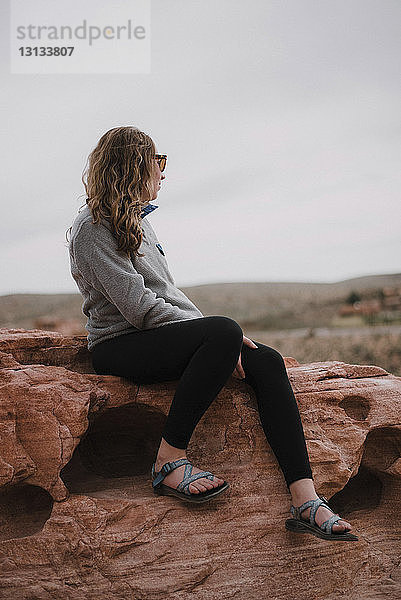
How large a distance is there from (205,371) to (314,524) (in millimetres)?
1012

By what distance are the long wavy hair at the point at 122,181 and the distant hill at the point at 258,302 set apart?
1504cm

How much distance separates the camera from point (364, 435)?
160 inches

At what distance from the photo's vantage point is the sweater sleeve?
3646 millimetres

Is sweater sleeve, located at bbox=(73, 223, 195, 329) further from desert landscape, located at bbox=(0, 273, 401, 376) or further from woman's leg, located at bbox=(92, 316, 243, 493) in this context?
desert landscape, located at bbox=(0, 273, 401, 376)

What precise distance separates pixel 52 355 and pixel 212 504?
1.47m

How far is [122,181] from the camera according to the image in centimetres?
381

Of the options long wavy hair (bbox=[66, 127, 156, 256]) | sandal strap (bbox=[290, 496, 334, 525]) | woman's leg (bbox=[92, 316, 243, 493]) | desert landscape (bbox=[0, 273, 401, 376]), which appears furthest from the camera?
desert landscape (bbox=[0, 273, 401, 376])

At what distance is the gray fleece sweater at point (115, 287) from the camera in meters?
3.66

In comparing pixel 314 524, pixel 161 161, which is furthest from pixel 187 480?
pixel 161 161

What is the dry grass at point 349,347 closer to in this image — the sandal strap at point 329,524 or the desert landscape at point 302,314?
the desert landscape at point 302,314

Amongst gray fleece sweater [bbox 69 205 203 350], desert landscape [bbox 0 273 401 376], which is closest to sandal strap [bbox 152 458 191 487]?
gray fleece sweater [bbox 69 205 203 350]

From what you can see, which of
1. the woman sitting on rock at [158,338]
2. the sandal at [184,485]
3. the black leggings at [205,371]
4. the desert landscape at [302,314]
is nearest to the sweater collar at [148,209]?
the woman sitting on rock at [158,338]

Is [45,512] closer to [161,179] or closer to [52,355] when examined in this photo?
[52,355]

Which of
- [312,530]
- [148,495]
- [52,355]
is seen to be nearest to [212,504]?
[148,495]
